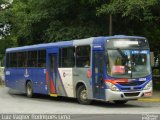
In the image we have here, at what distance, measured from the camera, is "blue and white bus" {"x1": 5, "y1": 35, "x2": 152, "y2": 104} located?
64.5 feet

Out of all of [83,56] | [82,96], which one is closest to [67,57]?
[83,56]

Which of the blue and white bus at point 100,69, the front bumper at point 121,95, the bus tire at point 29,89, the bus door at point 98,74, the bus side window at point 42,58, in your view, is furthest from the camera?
the bus tire at point 29,89

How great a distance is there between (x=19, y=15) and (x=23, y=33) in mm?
1533

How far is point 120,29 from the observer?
30.8 m

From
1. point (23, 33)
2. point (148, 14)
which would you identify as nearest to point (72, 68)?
point (148, 14)

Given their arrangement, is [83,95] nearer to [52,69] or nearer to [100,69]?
[100,69]

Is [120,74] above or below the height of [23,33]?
below

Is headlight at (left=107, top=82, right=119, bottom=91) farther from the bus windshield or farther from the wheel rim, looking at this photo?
the wheel rim

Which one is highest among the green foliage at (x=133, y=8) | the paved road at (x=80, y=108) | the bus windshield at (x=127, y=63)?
the green foliage at (x=133, y=8)

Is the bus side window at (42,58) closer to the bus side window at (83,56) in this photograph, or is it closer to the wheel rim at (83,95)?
the bus side window at (83,56)

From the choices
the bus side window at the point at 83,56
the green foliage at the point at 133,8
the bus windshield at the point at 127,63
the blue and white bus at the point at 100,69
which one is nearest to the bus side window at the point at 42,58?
the blue and white bus at the point at 100,69

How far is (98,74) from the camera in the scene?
20.1 meters

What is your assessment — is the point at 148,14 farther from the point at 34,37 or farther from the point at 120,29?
the point at 34,37

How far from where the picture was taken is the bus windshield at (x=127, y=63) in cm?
1967
